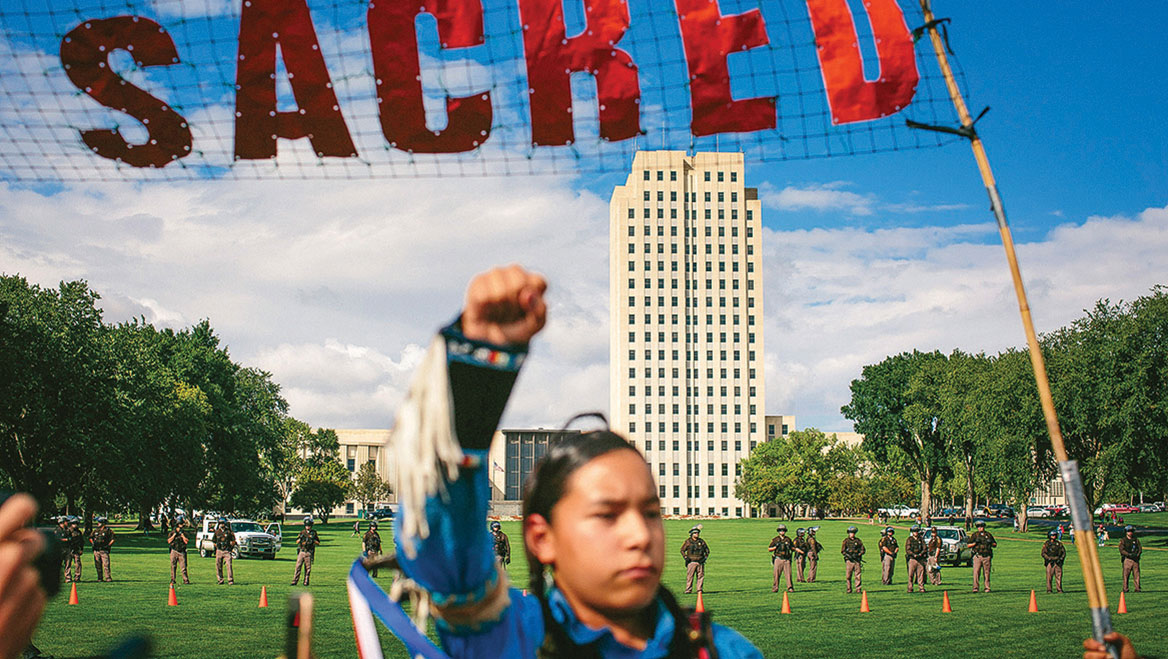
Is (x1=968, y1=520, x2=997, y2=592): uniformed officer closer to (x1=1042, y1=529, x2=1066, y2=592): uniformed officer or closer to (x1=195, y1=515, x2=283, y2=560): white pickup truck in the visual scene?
(x1=1042, y1=529, x2=1066, y2=592): uniformed officer

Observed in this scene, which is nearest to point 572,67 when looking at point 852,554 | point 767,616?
point 767,616

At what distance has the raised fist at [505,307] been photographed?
138 centimetres

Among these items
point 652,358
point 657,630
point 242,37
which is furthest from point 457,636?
point 652,358

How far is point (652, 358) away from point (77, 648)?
118 metres

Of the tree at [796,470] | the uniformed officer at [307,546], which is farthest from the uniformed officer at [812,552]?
the tree at [796,470]

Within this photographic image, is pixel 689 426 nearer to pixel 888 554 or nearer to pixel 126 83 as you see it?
pixel 888 554

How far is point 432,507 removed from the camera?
147 cm

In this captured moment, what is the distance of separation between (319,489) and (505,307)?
93396mm

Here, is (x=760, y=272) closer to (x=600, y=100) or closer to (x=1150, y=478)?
(x=1150, y=478)

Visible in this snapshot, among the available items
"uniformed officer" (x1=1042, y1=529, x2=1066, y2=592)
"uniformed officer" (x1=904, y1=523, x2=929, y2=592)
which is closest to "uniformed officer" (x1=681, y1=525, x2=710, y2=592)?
"uniformed officer" (x1=904, y1=523, x2=929, y2=592)

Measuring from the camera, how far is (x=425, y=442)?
1.44m

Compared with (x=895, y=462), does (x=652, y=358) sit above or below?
above

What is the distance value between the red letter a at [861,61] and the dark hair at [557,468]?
85.5 inches

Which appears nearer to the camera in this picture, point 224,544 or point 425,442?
point 425,442
